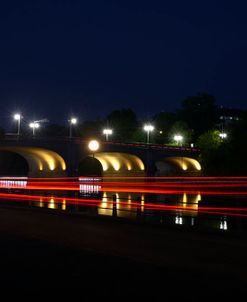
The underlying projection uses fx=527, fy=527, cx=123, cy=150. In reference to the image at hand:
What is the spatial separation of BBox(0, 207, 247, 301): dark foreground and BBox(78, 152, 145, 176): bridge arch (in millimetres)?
76937

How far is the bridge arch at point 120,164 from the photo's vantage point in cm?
9944

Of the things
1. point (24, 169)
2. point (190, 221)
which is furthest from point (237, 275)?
point (24, 169)

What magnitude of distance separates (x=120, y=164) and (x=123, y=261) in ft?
303

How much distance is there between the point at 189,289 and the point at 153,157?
8370 cm

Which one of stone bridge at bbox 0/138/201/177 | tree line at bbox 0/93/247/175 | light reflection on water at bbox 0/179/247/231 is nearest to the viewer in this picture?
light reflection on water at bbox 0/179/247/231

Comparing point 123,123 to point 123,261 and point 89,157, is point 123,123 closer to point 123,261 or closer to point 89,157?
point 89,157

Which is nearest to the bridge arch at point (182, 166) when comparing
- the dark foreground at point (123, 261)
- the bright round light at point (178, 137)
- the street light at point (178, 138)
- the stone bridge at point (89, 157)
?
the stone bridge at point (89, 157)

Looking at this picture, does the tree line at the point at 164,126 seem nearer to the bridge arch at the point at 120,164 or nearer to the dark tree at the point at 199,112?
the dark tree at the point at 199,112

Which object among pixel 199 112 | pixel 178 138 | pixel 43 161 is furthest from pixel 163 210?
pixel 199 112

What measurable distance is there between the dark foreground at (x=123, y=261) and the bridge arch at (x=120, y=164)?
76.9 meters

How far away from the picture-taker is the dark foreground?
1012 centimetres

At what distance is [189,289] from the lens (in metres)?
10.1

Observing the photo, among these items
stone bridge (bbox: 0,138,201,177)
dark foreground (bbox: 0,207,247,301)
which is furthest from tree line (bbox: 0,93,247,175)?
dark foreground (bbox: 0,207,247,301)

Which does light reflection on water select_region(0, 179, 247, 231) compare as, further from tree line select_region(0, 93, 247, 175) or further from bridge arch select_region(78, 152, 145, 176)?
tree line select_region(0, 93, 247, 175)
